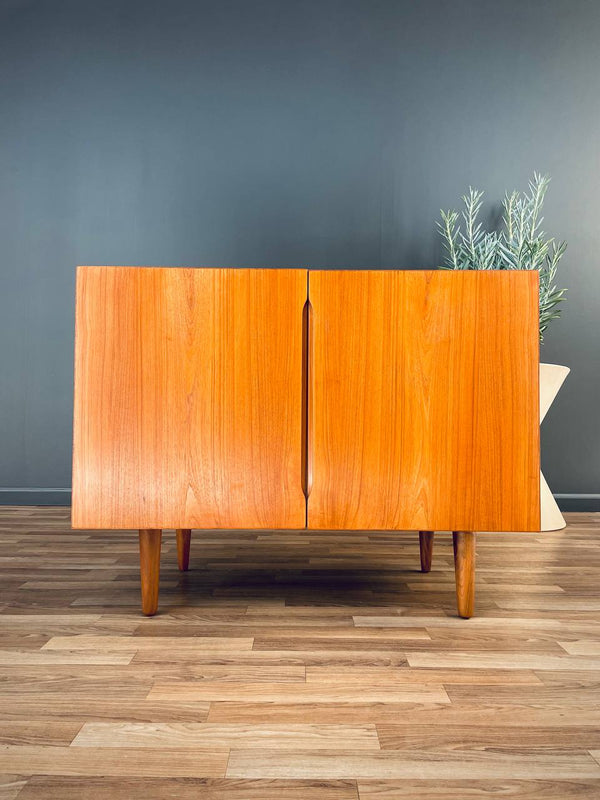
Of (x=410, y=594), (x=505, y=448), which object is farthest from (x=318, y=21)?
(x=410, y=594)

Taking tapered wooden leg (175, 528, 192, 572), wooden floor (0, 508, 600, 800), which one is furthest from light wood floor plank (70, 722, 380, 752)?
tapered wooden leg (175, 528, 192, 572)

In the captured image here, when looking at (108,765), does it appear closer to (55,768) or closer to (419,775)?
(55,768)

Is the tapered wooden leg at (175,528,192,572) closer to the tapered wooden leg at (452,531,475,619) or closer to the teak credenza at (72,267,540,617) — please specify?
the teak credenza at (72,267,540,617)

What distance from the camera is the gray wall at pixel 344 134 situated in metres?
2.47

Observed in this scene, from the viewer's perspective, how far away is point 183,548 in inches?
59.1

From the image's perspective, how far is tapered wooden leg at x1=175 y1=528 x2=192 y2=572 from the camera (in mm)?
1488

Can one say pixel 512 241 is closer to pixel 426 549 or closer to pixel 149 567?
pixel 426 549

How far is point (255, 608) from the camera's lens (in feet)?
4.13

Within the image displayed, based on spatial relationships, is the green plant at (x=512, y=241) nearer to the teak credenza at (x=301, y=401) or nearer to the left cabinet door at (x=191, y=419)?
the teak credenza at (x=301, y=401)

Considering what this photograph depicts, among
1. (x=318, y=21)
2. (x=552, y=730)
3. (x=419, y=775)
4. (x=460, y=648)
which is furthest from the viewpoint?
(x=318, y=21)

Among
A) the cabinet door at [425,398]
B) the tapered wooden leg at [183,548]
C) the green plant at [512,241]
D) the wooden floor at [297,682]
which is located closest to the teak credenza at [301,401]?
the cabinet door at [425,398]

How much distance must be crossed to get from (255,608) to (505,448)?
62cm

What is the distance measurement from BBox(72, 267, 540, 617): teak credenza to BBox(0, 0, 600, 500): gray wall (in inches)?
55.9

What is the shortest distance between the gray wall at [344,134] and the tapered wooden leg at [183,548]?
3.93ft
